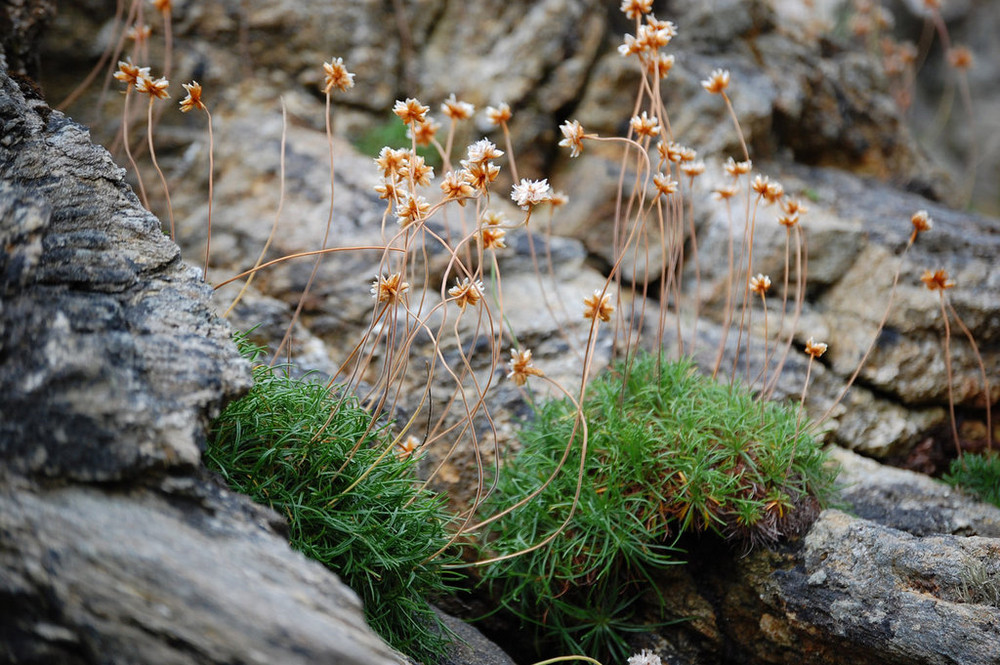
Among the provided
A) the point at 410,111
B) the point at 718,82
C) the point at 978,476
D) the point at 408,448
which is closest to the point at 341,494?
the point at 408,448

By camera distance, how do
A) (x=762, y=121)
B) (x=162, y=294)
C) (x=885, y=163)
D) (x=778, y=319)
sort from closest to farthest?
(x=162, y=294) < (x=778, y=319) < (x=762, y=121) < (x=885, y=163)

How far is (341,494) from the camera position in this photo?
6.39ft

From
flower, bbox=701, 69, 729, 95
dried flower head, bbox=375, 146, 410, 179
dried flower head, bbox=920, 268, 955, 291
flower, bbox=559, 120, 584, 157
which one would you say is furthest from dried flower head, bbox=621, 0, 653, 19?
dried flower head, bbox=920, 268, 955, 291

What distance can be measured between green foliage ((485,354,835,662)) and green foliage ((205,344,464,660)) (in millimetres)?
404

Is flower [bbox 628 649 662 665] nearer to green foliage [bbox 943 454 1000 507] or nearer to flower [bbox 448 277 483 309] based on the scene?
flower [bbox 448 277 483 309]

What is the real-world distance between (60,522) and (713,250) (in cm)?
336

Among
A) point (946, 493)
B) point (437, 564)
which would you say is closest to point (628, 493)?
point (437, 564)

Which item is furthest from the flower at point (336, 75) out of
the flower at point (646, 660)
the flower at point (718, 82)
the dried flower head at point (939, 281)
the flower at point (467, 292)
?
the dried flower head at point (939, 281)

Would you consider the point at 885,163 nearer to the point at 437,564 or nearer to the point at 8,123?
the point at 437,564

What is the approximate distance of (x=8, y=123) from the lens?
1.83 metres

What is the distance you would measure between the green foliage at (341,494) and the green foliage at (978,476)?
2510mm

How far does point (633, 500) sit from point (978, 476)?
1.89 meters

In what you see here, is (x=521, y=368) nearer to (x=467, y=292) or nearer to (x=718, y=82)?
(x=467, y=292)

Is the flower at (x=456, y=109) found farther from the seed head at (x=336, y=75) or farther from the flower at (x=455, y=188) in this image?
the flower at (x=455, y=188)
